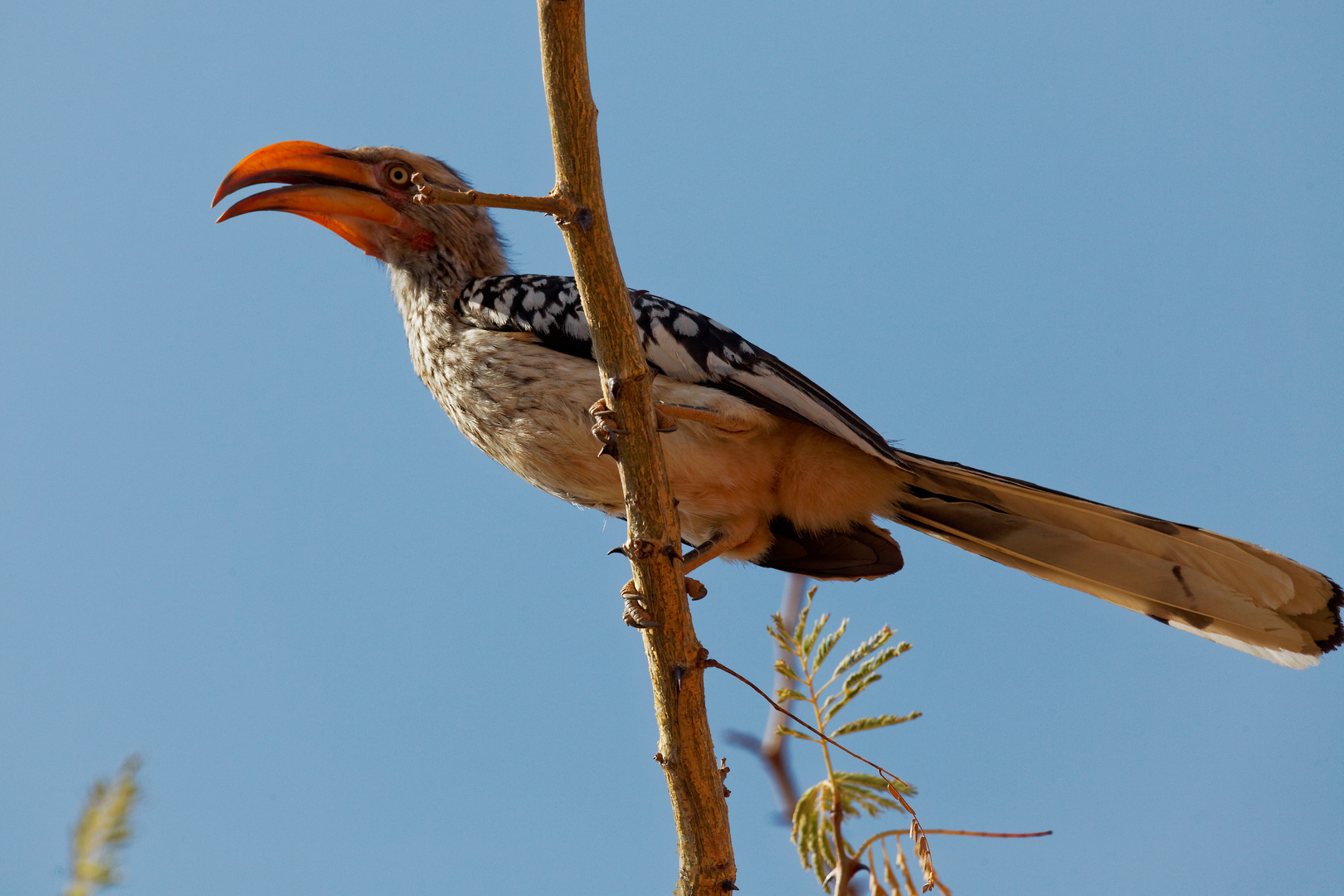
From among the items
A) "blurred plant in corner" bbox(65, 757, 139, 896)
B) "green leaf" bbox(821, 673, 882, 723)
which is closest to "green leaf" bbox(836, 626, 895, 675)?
"green leaf" bbox(821, 673, 882, 723)

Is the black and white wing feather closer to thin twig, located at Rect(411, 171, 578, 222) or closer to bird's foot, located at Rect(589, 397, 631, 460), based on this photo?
bird's foot, located at Rect(589, 397, 631, 460)

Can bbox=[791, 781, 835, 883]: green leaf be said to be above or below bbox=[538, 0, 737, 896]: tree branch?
below

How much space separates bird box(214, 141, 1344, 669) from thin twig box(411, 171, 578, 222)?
1.10 m

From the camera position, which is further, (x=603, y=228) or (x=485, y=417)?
(x=485, y=417)

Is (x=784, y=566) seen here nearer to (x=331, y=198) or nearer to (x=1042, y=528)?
(x=1042, y=528)

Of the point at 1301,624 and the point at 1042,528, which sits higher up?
the point at 1042,528

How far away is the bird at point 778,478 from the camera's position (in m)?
3.89

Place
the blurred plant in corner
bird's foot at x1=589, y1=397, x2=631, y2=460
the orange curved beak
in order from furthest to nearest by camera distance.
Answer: the orange curved beak, bird's foot at x1=589, y1=397, x2=631, y2=460, the blurred plant in corner

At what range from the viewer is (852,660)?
10.7ft

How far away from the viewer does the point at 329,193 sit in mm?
5055

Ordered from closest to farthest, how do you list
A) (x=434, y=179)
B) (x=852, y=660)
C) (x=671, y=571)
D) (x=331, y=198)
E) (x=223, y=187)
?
(x=671, y=571), (x=852, y=660), (x=223, y=187), (x=331, y=198), (x=434, y=179)

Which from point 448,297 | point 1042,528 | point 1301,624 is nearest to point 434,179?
point 448,297

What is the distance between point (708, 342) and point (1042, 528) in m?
1.54

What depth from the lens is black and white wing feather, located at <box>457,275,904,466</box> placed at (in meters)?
3.99
